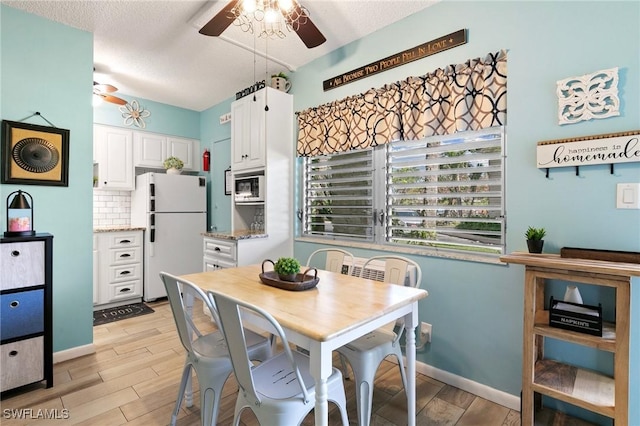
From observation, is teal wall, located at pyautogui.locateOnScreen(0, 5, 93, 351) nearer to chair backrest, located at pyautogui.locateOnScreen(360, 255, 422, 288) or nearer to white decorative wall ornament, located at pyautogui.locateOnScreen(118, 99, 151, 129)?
white decorative wall ornament, located at pyautogui.locateOnScreen(118, 99, 151, 129)

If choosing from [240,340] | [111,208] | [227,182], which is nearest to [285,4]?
[240,340]

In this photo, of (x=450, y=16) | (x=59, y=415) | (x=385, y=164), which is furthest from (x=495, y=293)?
(x=59, y=415)

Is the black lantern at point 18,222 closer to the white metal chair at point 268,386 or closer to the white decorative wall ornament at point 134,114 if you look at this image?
the white metal chair at point 268,386

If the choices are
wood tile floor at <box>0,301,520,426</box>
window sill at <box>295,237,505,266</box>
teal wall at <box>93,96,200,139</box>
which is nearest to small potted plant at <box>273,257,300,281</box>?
wood tile floor at <box>0,301,520,426</box>

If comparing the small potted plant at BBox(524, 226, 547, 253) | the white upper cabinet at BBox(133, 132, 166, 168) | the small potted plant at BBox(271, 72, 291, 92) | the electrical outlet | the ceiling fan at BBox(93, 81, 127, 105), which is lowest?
the electrical outlet

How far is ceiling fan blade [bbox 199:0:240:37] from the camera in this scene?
5.81 ft

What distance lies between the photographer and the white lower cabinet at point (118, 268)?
12.2 feet

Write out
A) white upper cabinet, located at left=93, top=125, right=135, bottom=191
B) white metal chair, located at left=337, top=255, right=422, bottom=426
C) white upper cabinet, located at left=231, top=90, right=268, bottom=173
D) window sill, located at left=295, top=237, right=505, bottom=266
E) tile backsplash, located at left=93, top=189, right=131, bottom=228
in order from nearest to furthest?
white metal chair, located at left=337, top=255, right=422, bottom=426
window sill, located at left=295, top=237, right=505, bottom=266
white upper cabinet, located at left=231, top=90, right=268, bottom=173
white upper cabinet, located at left=93, top=125, right=135, bottom=191
tile backsplash, located at left=93, top=189, right=131, bottom=228

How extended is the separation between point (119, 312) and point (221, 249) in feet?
5.34

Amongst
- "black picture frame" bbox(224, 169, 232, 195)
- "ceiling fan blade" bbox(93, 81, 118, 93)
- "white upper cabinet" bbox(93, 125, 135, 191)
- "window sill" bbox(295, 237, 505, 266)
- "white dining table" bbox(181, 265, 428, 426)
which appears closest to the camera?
"white dining table" bbox(181, 265, 428, 426)

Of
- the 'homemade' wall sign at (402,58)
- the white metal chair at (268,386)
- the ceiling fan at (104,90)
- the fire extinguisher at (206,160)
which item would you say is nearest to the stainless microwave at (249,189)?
the 'homemade' wall sign at (402,58)

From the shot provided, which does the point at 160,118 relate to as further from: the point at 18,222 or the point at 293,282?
the point at 293,282

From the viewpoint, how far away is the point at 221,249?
126 inches

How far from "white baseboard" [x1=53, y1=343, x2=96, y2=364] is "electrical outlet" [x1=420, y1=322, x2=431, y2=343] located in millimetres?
2725
